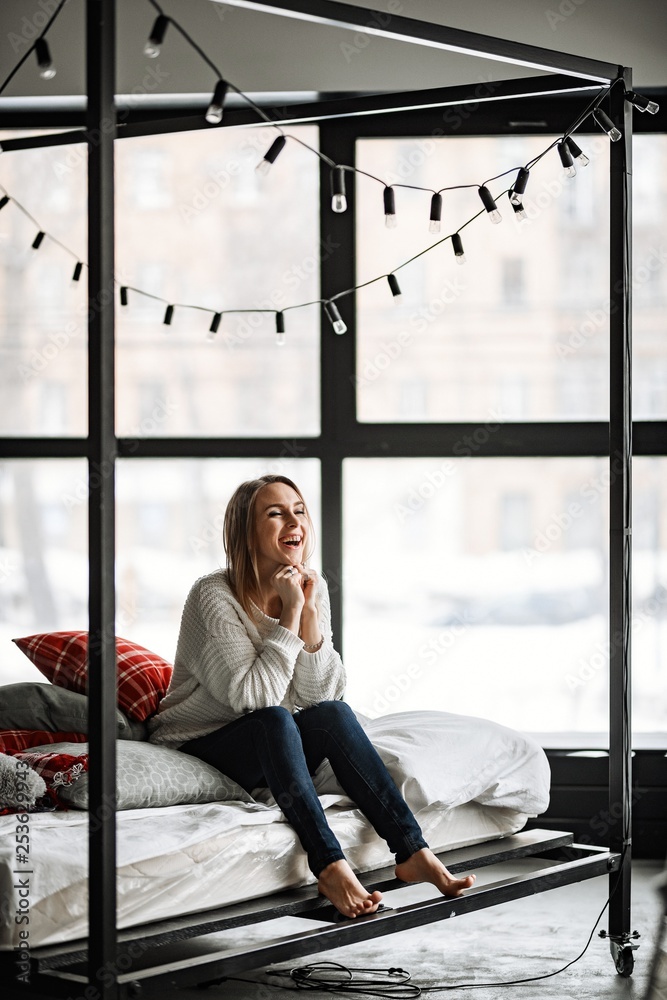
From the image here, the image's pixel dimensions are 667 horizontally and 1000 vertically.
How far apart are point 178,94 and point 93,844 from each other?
9.73 feet

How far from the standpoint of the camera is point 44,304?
4340 mm

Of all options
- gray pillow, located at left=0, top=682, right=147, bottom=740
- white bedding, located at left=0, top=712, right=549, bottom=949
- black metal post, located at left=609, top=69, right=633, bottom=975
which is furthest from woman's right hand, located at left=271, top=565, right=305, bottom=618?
black metal post, located at left=609, top=69, right=633, bottom=975

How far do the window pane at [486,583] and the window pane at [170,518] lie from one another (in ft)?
0.92

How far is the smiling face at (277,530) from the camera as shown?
323cm

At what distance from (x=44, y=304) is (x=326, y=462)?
122 centimetres

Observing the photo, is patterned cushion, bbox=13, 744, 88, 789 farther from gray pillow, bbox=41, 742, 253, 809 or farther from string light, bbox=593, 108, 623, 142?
string light, bbox=593, 108, 623, 142

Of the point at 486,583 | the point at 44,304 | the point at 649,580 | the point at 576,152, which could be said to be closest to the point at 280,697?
the point at 576,152

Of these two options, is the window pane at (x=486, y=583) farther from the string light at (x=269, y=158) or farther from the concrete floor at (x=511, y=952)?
the string light at (x=269, y=158)

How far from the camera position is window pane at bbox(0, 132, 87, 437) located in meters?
4.33

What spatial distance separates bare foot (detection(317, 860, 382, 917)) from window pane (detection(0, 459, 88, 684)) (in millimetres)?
2045

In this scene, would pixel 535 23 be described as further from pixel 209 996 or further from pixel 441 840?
pixel 209 996

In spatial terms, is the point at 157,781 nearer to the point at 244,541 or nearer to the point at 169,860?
the point at 169,860

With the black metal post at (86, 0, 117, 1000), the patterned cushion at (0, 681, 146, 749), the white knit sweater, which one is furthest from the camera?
the patterned cushion at (0, 681, 146, 749)

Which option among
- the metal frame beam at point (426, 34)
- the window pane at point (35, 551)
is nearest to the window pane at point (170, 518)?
the window pane at point (35, 551)
